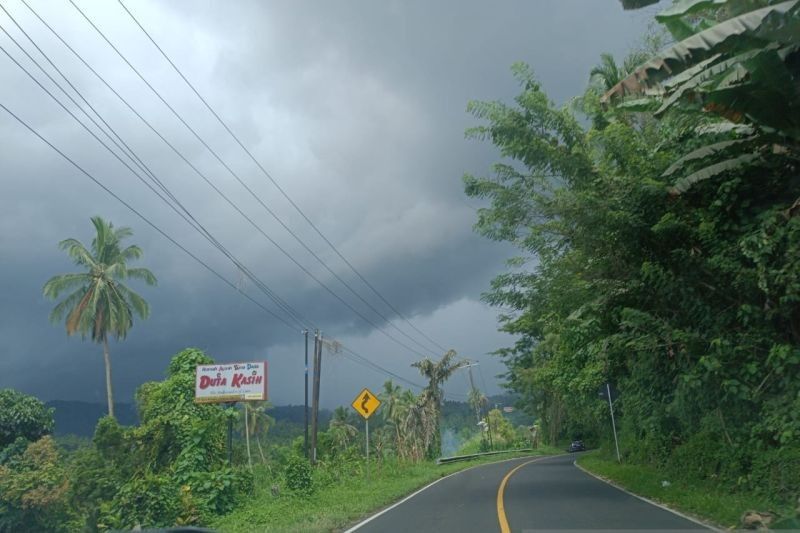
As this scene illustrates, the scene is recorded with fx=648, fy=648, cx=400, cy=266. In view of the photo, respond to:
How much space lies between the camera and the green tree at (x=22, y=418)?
27109mm

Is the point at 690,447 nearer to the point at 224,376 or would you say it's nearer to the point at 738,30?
the point at 738,30

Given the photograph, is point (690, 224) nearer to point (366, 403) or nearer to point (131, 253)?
point (366, 403)

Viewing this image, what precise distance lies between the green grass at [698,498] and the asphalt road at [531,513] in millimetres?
518

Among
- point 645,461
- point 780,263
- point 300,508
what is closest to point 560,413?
point 645,461

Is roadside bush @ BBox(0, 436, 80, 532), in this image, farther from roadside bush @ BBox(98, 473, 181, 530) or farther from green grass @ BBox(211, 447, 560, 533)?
green grass @ BBox(211, 447, 560, 533)

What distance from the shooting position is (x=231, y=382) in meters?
27.1

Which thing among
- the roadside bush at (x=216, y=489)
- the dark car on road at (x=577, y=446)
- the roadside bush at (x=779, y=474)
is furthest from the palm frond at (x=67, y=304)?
the dark car on road at (x=577, y=446)

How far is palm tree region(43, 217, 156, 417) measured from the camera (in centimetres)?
3378

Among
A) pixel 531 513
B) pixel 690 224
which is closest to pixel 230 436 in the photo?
pixel 531 513

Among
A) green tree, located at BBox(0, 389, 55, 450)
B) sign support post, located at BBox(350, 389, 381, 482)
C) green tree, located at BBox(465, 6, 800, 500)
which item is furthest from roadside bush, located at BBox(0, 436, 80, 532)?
green tree, located at BBox(465, 6, 800, 500)

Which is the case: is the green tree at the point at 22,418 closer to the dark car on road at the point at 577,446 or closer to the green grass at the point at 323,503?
the green grass at the point at 323,503

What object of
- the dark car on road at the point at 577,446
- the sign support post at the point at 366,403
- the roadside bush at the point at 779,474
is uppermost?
the sign support post at the point at 366,403

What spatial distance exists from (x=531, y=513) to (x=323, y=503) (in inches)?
286

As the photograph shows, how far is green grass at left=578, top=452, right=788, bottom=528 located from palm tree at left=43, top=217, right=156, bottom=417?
86.7 feet
